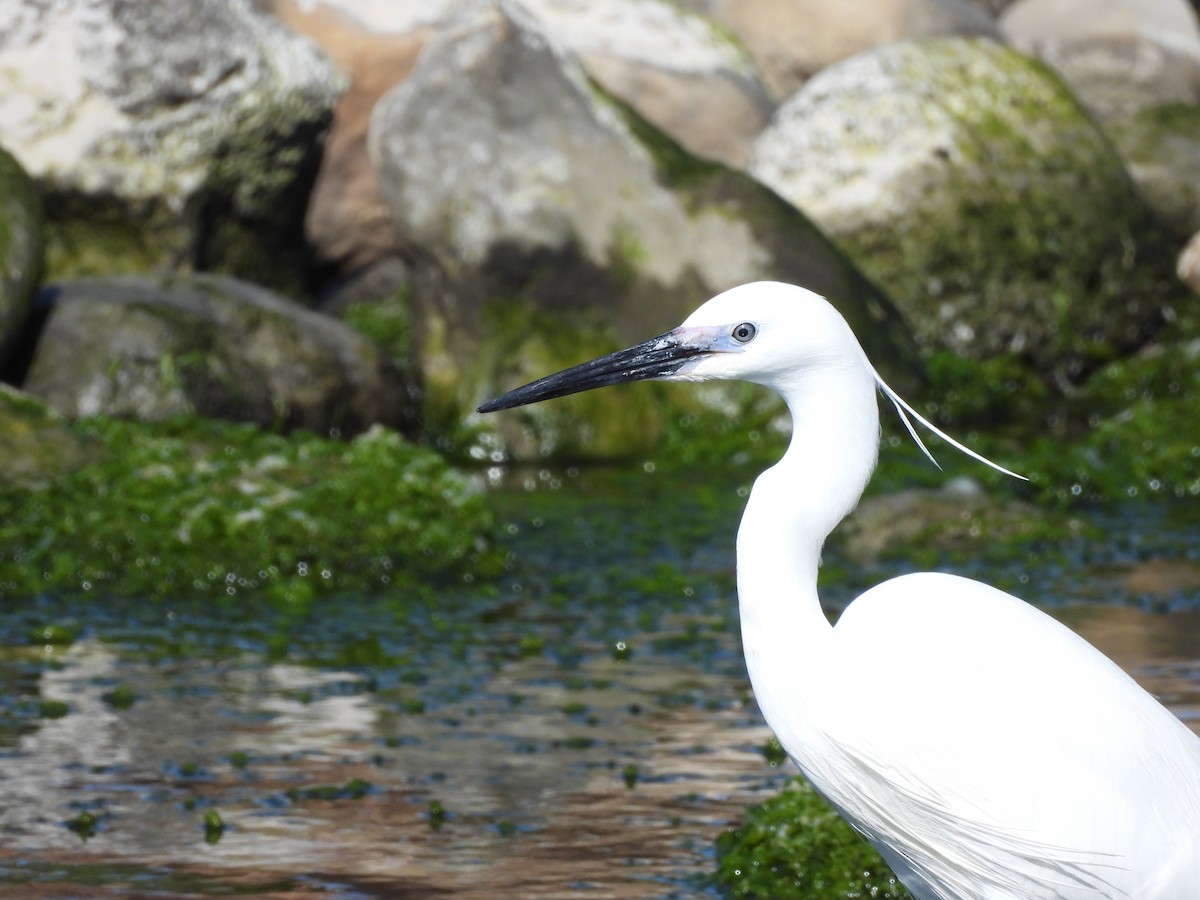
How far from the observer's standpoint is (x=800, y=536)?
4285mm

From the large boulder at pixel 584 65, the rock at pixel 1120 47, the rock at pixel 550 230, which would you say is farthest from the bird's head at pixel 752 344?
the rock at pixel 1120 47

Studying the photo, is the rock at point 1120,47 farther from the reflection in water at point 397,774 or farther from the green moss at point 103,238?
the reflection in water at point 397,774

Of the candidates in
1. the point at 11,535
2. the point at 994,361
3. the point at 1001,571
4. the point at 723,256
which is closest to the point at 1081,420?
the point at 994,361

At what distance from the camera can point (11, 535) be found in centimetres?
880

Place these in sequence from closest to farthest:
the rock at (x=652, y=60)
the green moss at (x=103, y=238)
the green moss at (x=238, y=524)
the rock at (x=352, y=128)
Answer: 1. the green moss at (x=238, y=524)
2. the green moss at (x=103, y=238)
3. the rock at (x=352, y=128)
4. the rock at (x=652, y=60)

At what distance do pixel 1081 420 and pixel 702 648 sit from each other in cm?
643

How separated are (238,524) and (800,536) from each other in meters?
5.06

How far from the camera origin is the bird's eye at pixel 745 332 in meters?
4.41

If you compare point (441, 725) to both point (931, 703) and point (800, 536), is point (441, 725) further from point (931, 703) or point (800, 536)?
point (931, 703)

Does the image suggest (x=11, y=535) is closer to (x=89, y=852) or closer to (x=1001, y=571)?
(x=89, y=852)

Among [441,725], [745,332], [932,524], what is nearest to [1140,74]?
[932,524]

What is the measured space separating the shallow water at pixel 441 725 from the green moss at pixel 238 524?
30 centimetres

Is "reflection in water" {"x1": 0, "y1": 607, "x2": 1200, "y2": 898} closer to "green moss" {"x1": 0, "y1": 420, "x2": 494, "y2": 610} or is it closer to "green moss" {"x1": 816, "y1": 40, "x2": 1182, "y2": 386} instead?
"green moss" {"x1": 0, "y1": 420, "x2": 494, "y2": 610}

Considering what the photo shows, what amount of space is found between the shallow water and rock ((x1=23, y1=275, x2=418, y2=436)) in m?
2.24
